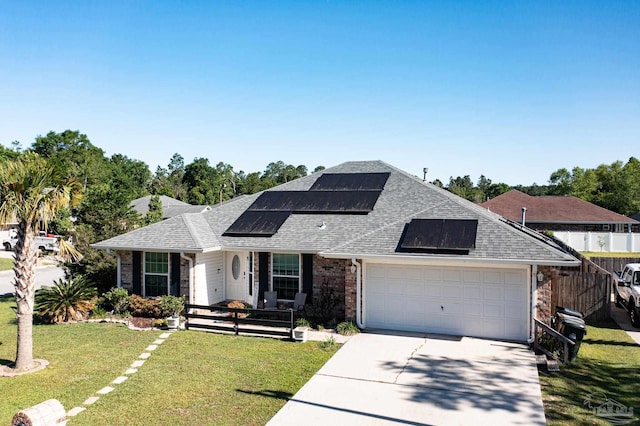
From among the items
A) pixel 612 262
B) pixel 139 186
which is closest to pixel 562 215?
pixel 612 262

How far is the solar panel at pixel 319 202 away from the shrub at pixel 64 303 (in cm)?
693

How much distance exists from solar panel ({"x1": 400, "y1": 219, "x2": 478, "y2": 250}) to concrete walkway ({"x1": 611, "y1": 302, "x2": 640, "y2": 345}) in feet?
19.3

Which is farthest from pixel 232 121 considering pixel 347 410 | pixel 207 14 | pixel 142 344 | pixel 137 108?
pixel 347 410

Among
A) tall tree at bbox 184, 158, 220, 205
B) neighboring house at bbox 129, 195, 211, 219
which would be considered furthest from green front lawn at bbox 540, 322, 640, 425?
tall tree at bbox 184, 158, 220, 205

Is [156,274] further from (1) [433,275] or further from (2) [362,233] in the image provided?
(1) [433,275]

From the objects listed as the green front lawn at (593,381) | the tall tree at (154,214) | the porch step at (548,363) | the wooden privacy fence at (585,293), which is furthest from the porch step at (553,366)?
the tall tree at (154,214)

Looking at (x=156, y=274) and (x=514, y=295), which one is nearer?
(x=514, y=295)

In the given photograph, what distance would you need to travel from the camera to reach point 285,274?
15445 millimetres

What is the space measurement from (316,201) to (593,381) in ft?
36.8

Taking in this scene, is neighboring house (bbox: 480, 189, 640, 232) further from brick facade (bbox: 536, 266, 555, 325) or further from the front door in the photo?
the front door

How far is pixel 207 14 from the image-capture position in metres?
14.8

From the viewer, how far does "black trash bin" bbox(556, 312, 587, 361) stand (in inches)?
420

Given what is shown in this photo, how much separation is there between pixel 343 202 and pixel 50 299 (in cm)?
1090

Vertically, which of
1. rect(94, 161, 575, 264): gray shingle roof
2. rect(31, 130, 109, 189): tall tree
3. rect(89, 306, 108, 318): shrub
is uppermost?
rect(31, 130, 109, 189): tall tree
